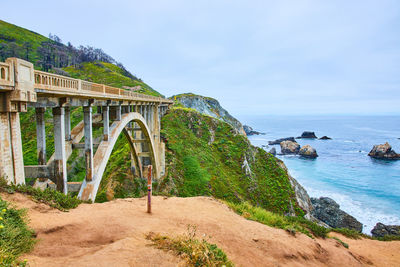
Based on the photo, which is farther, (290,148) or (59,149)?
(290,148)

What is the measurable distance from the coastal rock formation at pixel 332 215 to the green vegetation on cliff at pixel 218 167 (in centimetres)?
634

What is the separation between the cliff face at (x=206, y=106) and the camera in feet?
253

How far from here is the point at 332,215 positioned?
105 feet

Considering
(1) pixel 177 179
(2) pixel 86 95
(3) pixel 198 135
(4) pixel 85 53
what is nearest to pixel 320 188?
(3) pixel 198 135

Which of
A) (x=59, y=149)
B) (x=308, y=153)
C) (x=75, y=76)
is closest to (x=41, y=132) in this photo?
(x=59, y=149)

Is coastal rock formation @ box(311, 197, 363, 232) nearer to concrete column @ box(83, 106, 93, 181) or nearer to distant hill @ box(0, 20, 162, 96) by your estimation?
concrete column @ box(83, 106, 93, 181)

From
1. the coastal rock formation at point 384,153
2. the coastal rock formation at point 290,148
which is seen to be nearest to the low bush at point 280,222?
the coastal rock formation at point 290,148

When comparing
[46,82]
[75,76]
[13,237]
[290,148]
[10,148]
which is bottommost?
[290,148]

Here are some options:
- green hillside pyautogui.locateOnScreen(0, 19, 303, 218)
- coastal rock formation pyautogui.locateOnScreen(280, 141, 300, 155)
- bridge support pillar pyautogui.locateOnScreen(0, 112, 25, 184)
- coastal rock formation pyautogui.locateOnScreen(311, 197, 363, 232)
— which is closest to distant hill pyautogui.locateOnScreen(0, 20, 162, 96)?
green hillside pyautogui.locateOnScreen(0, 19, 303, 218)

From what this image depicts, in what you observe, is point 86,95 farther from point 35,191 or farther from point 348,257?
point 348,257

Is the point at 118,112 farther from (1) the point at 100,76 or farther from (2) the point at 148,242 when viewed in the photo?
(1) the point at 100,76

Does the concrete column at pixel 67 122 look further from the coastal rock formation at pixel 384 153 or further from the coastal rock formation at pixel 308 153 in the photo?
the coastal rock formation at pixel 384 153

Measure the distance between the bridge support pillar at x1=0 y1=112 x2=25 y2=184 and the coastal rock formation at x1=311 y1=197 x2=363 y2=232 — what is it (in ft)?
121

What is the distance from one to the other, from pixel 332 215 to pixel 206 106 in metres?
57.8
